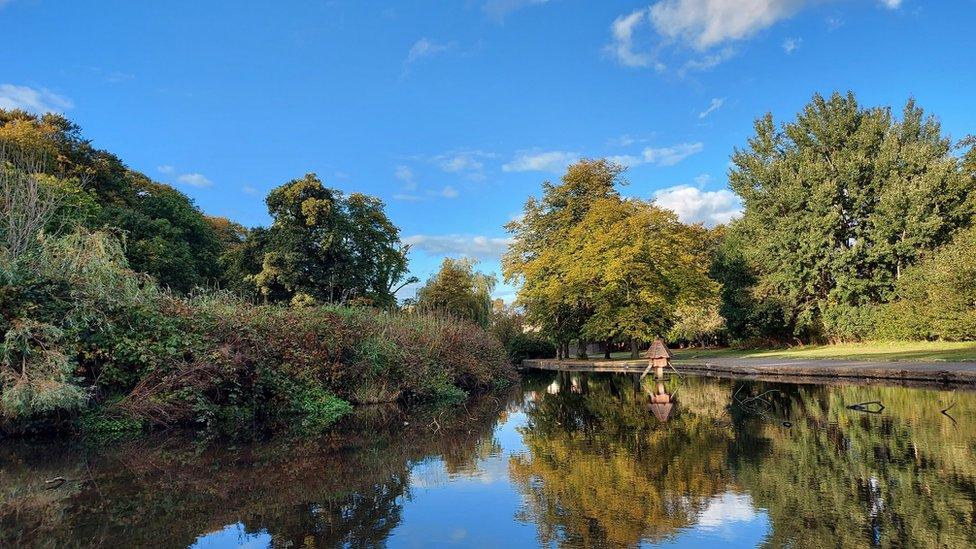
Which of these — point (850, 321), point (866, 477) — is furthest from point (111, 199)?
point (850, 321)

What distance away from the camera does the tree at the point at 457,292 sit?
43.9 meters

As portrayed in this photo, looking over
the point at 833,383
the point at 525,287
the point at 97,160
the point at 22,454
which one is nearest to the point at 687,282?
the point at 525,287

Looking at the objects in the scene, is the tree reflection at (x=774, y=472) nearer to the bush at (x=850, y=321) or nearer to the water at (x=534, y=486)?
the water at (x=534, y=486)

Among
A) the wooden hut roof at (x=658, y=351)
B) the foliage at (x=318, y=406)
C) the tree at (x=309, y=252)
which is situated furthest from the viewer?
the tree at (x=309, y=252)

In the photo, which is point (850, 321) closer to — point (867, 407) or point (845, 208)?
point (845, 208)

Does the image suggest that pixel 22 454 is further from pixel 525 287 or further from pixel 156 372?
pixel 525 287

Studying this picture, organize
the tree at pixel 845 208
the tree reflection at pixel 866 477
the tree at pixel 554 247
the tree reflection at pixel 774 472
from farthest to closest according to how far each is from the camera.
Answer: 1. the tree at pixel 554 247
2. the tree at pixel 845 208
3. the tree reflection at pixel 774 472
4. the tree reflection at pixel 866 477

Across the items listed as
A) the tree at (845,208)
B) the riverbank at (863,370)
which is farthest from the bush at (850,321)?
the riverbank at (863,370)

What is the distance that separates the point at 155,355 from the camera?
1017cm

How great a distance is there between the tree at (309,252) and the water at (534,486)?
21.6 meters

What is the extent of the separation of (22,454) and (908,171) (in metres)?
36.3

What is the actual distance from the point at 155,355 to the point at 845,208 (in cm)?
3414

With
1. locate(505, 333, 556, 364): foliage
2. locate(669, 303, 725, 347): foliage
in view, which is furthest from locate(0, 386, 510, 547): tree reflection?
locate(505, 333, 556, 364): foliage

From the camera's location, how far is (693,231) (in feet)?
156
